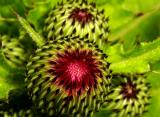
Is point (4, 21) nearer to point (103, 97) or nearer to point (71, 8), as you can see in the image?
point (71, 8)

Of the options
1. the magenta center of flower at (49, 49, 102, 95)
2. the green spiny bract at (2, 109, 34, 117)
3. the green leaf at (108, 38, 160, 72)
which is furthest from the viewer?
the green spiny bract at (2, 109, 34, 117)

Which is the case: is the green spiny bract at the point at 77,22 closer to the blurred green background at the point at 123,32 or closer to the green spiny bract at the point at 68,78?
the blurred green background at the point at 123,32

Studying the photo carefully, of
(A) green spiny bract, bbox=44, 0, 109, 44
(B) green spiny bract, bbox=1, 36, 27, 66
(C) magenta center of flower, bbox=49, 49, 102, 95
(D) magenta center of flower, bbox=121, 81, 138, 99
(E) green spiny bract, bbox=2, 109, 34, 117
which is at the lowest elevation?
(E) green spiny bract, bbox=2, 109, 34, 117

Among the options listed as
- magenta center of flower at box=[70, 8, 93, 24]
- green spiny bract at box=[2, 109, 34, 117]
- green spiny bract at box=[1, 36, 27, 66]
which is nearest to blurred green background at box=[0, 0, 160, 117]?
green spiny bract at box=[1, 36, 27, 66]

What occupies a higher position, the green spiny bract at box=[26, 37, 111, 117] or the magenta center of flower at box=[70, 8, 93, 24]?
the magenta center of flower at box=[70, 8, 93, 24]

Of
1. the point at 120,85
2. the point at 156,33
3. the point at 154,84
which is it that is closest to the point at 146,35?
the point at 156,33

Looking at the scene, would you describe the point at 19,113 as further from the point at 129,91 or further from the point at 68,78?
the point at 129,91

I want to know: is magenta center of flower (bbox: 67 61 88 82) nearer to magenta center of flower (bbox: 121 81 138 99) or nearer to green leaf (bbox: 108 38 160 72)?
green leaf (bbox: 108 38 160 72)

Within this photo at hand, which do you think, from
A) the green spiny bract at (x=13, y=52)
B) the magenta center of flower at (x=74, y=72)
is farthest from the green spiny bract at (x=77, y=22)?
the magenta center of flower at (x=74, y=72)
